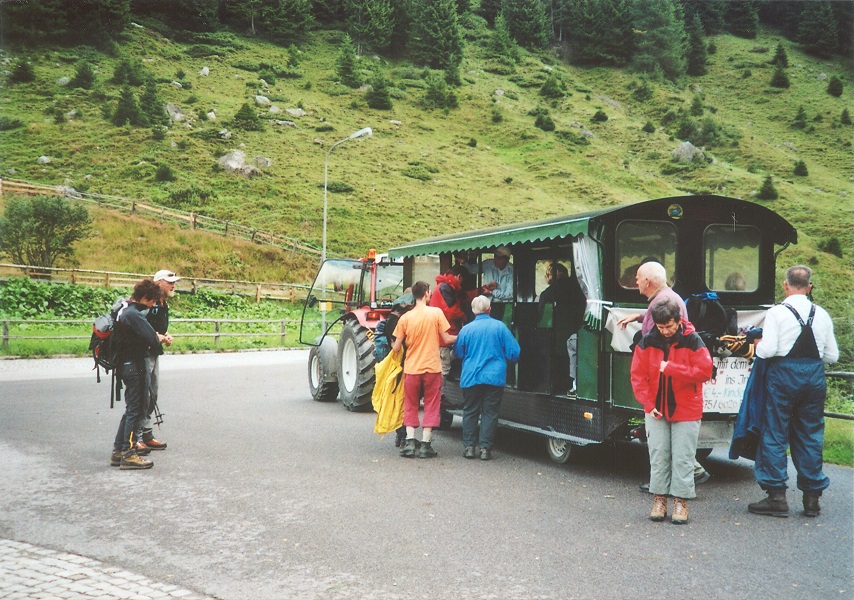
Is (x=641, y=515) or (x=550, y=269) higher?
(x=550, y=269)

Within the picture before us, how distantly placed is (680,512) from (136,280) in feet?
115

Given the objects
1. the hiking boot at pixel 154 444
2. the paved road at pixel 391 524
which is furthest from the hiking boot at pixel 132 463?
the hiking boot at pixel 154 444

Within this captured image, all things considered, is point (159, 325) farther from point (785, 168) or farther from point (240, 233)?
point (785, 168)

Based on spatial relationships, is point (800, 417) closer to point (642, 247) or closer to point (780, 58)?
point (642, 247)

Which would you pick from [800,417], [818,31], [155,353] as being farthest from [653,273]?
[818,31]

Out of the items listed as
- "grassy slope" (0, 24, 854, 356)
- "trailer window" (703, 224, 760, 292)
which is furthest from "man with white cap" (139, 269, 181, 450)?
"grassy slope" (0, 24, 854, 356)

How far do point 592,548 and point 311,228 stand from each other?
48107 mm

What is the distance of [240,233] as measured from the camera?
48688 mm

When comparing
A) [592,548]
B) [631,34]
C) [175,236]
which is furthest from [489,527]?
[631,34]

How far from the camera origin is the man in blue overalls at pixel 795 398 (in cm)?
655

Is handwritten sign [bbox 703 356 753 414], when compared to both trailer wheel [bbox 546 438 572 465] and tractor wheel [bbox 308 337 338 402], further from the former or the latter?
tractor wheel [bbox 308 337 338 402]

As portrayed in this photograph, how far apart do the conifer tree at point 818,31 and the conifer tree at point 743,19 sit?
24.2ft

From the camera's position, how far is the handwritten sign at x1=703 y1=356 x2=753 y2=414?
25.2 feet

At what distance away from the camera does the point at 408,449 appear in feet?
29.9
